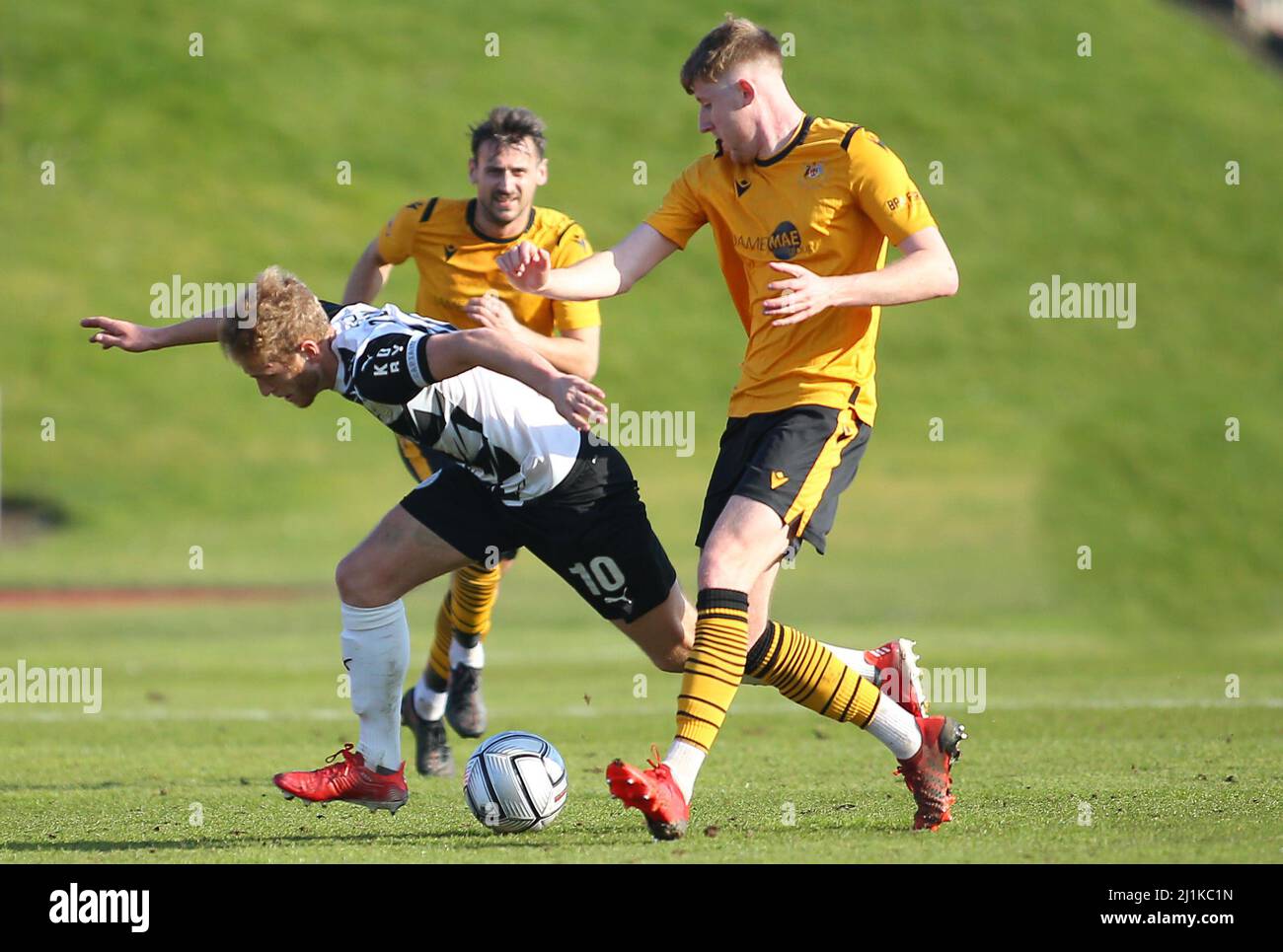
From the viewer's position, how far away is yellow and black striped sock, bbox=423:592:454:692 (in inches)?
329

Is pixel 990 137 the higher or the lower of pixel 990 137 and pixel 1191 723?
the higher

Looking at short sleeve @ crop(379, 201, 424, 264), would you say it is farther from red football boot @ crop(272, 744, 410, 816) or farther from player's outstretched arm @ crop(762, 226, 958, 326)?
player's outstretched arm @ crop(762, 226, 958, 326)

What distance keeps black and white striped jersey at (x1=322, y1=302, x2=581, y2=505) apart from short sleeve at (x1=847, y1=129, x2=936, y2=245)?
4.42ft

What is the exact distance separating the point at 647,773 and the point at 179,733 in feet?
17.0

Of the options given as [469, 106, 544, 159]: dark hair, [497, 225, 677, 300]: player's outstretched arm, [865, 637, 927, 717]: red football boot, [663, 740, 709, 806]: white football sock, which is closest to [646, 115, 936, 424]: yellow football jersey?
[497, 225, 677, 300]: player's outstretched arm

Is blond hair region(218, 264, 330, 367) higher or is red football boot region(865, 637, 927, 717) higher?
blond hair region(218, 264, 330, 367)

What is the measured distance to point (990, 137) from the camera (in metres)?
38.5

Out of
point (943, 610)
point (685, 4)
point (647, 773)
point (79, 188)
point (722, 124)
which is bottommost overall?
point (943, 610)

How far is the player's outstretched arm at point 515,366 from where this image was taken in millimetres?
5258

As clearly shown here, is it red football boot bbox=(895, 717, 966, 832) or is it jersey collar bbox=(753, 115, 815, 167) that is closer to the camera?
red football boot bbox=(895, 717, 966, 832)

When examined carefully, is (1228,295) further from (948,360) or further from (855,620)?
(855,620)

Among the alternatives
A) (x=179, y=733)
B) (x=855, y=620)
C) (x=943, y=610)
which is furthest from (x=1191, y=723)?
(x=943, y=610)

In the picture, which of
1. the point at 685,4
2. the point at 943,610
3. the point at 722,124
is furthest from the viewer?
the point at 685,4

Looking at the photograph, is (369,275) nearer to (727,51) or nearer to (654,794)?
(727,51)
